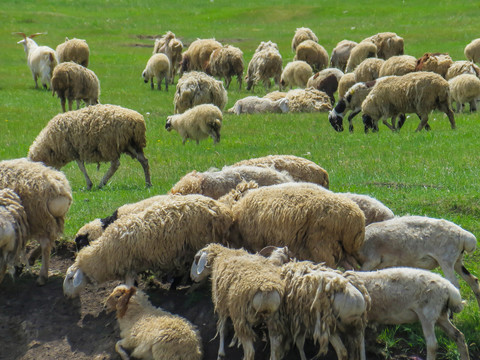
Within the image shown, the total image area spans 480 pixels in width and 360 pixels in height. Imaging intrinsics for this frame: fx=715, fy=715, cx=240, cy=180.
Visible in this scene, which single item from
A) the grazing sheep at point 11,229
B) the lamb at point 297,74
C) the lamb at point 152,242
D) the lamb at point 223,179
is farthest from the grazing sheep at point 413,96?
the grazing sheep at point 11,229

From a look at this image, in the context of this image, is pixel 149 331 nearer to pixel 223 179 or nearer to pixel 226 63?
pixel 223 179

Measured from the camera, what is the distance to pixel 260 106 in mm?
20719

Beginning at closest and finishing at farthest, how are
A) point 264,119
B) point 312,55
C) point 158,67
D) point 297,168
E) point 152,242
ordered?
point 152,242
point 297,168
point 264,119
point 158,67
point 312,55

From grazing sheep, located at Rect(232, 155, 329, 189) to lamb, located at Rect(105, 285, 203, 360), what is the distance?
3043mm

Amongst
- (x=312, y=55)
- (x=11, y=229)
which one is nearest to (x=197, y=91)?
(x=11, y=229)

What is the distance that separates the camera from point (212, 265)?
20.7 feet

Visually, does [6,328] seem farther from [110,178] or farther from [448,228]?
[110,178]

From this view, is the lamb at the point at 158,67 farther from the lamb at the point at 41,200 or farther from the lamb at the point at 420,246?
the lamb at the point at 420,246

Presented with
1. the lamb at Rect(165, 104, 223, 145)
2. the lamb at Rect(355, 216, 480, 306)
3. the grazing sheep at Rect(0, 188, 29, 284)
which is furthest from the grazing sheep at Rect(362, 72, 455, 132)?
the grazing sheep at Rect(0, 188, 29, 284)

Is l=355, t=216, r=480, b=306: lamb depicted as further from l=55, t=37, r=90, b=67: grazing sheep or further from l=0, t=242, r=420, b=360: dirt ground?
l=55, t=37, r=90, b=67: grazing sheep

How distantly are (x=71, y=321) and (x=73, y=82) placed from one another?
13.3 metres

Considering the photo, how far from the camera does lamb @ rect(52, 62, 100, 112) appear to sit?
19.2 meters

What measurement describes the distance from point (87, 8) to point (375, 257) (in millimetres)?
46891

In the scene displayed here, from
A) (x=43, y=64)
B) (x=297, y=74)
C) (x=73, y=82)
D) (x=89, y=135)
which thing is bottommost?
(x=43, y=64)
